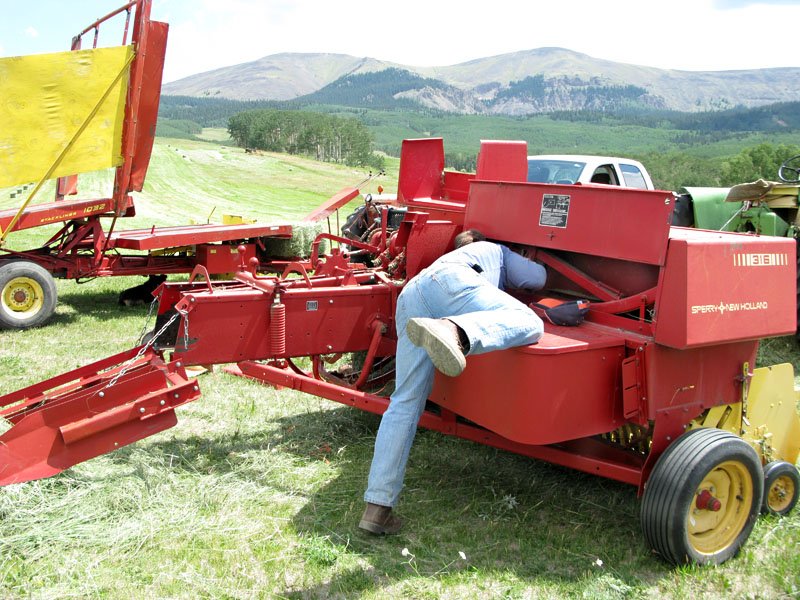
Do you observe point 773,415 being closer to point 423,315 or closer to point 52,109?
point 423,315

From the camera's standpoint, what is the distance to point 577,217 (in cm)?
394

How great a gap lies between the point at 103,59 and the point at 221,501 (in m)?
3.10

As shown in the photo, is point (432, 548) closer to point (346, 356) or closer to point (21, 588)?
point (21, 588)

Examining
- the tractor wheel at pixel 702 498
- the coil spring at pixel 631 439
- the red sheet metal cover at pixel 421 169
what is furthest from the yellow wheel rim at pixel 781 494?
the red sheet metal cover at pixel 421 169

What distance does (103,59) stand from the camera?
5105 mm

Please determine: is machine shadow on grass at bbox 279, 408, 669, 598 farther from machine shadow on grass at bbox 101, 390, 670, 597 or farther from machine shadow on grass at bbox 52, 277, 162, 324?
machine shadow on grass at bbox 52, 277, 162, 324

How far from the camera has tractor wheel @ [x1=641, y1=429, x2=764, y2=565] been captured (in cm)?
341

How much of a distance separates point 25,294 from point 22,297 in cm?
4

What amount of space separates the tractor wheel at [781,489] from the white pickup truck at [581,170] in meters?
4.61

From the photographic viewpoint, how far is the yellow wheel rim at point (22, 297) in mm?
8078

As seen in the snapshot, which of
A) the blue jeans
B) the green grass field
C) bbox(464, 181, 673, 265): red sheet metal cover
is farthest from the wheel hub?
the blue jeans

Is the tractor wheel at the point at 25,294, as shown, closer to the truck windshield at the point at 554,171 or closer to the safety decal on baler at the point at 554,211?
the truck windshield at the point at 554,171

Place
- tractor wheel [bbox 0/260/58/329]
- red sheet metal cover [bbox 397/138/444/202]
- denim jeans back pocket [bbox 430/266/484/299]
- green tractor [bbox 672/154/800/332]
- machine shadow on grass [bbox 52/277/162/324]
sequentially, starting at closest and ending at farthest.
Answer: denim jeans back pocket [bbox 430/266/484/299] → red sheet metal cover [bbox 397/138/444/202] → green tractor [bbox 672/154/800/332] → tractor wheel [bbox 0/260/58/329] → machine shadow on grass [bbox 52/277/162/324]

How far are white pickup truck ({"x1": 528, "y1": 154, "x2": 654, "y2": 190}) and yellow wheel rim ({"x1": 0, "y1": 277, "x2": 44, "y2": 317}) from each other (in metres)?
5.50
